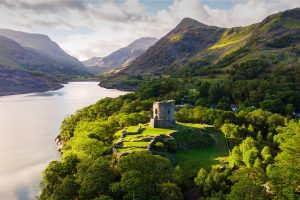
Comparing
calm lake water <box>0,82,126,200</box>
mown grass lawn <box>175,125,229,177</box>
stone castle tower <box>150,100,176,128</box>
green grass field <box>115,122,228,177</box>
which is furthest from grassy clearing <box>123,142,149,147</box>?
calm lake water <box>0,82,126,200</box>

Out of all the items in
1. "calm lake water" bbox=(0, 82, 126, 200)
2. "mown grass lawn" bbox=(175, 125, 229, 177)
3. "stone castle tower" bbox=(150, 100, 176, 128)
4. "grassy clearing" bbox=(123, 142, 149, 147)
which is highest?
"stone castle tower" bbox=(150, 100, 176, 128)

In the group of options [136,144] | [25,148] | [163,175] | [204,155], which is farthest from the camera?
[25,148]

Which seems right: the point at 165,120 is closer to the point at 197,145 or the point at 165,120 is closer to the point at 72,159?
the point at 197,145

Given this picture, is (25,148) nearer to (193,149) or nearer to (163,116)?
(163,116)

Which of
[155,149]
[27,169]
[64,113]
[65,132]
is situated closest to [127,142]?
[155,149]

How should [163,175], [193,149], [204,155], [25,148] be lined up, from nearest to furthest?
[163,175], [204,155], [193,149], [25,148]

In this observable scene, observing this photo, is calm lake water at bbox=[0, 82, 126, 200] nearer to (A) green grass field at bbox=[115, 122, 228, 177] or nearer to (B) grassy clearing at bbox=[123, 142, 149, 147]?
(B) grassy clearing at bbox=[123, 142, 149, 147]

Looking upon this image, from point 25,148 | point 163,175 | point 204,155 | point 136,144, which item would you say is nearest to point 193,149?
point 204,155

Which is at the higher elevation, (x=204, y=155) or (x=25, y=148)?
(x=204, y=155)

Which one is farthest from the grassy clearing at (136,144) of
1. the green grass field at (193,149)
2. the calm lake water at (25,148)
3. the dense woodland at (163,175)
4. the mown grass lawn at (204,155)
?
the calm lake water at (25,148)

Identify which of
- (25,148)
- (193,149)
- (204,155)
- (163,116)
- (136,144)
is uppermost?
(163,116)

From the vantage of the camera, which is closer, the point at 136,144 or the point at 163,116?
the point at 136,144
